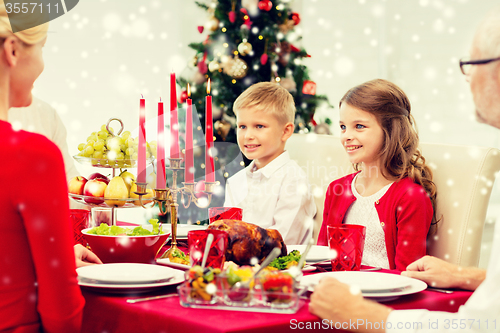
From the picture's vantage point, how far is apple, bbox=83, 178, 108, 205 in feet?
4.38

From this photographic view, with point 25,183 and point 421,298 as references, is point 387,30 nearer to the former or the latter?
point 421,298

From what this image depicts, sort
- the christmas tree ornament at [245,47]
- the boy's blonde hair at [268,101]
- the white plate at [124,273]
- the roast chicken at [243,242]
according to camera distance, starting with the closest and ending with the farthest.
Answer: the white plate at [124,273] < the roast chicken at [243,242] < the boy's blonde hair at [268,101] < the christmas tree ornament at [245,47]

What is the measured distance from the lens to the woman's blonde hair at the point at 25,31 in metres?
0.80

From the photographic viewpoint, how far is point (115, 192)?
1.33 m

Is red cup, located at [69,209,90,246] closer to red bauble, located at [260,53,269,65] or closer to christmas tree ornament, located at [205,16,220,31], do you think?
red bauble, located at [260,53,269,65]

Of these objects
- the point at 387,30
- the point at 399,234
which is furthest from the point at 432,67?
the point at 399,234

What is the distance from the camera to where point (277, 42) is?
12.0 ft

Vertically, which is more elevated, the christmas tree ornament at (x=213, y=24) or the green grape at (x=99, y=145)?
the christmas tree ornament at (x=213, y=24)

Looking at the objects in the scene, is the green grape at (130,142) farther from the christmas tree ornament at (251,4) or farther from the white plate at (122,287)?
the christmas tree ornament at (251,4)

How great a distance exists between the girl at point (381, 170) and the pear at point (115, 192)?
2.83ft

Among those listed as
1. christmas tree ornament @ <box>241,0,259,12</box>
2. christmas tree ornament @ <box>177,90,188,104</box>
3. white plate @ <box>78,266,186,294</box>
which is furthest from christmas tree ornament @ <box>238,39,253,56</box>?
white plate @ <box>78,266,186,294</box>

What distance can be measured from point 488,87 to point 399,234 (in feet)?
2.94

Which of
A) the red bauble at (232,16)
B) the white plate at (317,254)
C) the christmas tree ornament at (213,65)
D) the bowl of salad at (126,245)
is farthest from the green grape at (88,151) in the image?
the red bauble at (232,16)

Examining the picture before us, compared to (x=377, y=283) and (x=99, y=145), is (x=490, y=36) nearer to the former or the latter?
(x=377, y=283)
